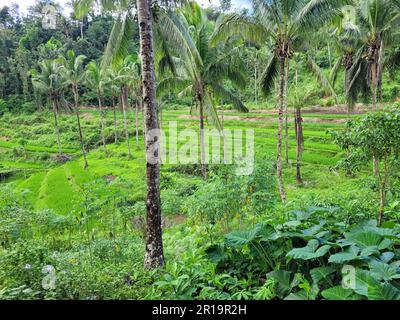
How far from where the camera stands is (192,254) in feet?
13.4

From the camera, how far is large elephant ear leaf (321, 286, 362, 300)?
293 cm

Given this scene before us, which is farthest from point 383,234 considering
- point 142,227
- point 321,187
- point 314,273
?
point 321,187

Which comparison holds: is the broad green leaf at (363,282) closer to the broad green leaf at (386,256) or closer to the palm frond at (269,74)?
the broad green leaf at (386,256)

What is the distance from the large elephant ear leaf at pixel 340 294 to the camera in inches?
115

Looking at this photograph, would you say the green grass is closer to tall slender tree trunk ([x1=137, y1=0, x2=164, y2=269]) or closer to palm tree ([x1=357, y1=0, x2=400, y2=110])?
palm tree ([x1=357, y1=0, x2=400, y2=110])

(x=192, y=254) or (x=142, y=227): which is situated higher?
(x=192, y=254)

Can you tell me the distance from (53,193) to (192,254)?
14.3 metres

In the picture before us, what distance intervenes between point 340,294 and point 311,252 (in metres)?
0.52

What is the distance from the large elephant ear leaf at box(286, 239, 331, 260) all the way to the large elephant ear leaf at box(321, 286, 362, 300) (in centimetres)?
34

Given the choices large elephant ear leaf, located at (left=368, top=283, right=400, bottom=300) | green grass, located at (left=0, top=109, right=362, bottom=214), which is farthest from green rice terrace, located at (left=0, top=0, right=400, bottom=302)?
green grass, located at (left=0, top=109, right=362, bottom=214)

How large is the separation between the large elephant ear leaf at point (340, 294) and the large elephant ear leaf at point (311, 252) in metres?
0.34

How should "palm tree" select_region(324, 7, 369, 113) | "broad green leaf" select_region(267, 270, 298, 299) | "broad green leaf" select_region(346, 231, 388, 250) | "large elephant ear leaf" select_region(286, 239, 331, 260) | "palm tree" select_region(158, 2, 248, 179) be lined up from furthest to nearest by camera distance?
"palm tree" select_region(324, 7, 369, 113)
"palm tree" select_region(158, 2, 248, 179)
"broad green leaf" select_region(346, 231, 388, 250)
"broad green leaf" select_region(267, 270, 298, 299)
"large elephant ear leaf" select_region(286, 239, 331, 260)
